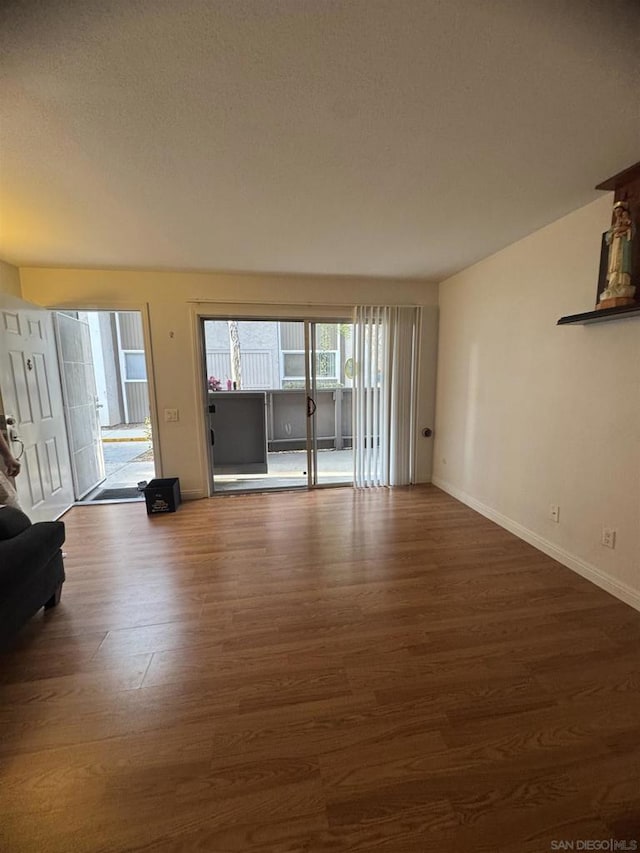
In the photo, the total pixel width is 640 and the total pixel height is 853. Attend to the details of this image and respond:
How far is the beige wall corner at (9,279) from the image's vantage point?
9.75 feet

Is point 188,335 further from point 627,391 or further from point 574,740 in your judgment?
point 574,740

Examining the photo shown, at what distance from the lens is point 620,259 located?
6.08ft

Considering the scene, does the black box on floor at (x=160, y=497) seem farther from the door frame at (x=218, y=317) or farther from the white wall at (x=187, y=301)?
the door frame at (x=218, y=317)

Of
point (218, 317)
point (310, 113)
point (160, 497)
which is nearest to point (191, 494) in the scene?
point (160, 497)

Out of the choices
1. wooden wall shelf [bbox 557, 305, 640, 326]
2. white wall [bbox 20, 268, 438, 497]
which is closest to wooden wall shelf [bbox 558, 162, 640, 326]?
wooden wall shelf [bbox 557, 305, 640, 326]

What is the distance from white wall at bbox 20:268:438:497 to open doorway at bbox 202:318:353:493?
0.18 meters

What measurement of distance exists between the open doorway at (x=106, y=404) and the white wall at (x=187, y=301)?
0.26 meters

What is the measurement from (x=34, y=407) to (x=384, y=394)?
3.45 m

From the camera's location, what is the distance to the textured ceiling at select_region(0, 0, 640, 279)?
101 cm

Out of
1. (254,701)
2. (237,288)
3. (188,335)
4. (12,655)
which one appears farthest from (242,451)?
(254,701)

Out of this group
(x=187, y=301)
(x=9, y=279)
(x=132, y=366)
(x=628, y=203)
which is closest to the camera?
(x=628, y=203)

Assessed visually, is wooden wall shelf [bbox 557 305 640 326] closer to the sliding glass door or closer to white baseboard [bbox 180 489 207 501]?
the sliding glass door

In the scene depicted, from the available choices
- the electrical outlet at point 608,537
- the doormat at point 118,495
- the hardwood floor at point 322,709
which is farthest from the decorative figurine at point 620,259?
the doormat at point 118,495

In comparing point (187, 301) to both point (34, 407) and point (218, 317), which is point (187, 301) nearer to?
point (218, 317)
